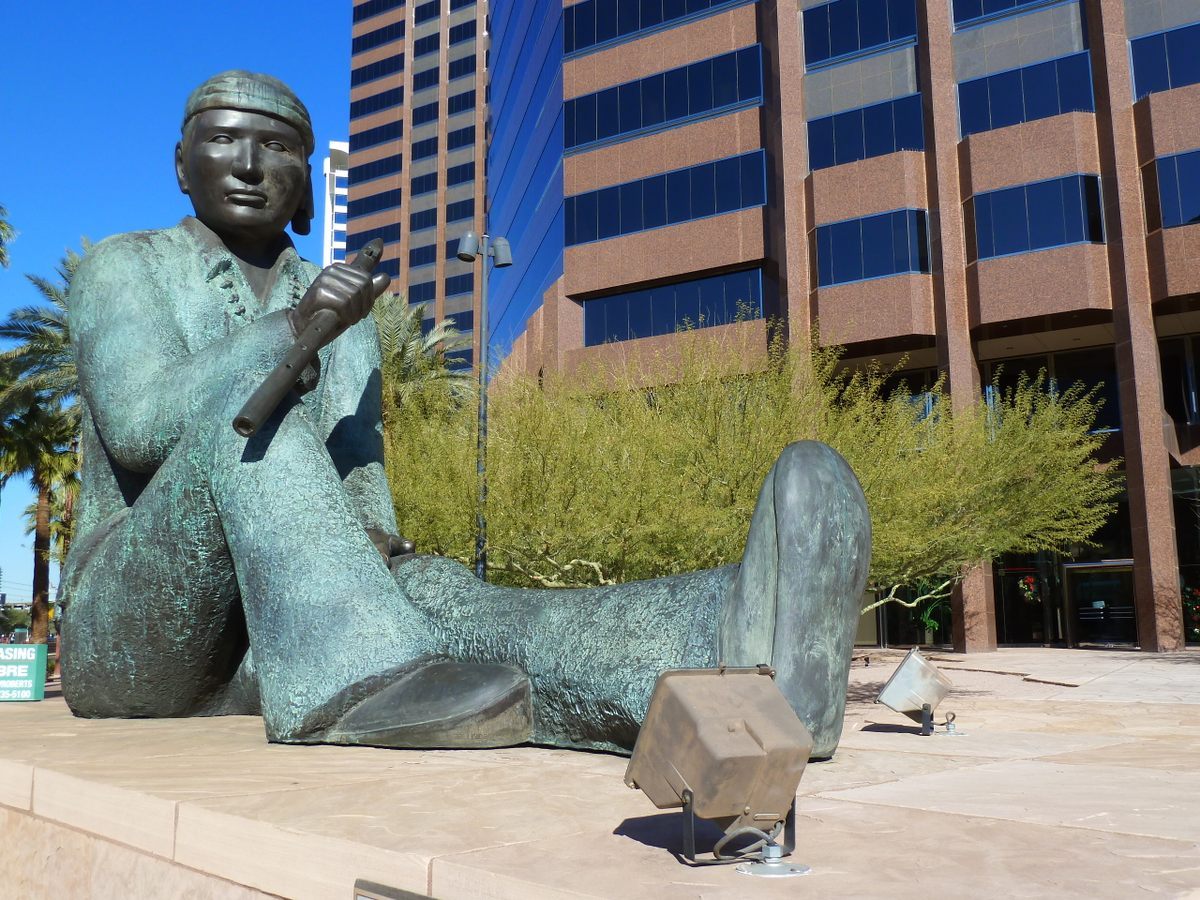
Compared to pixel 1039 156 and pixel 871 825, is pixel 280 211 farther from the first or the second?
pixel 1039 156

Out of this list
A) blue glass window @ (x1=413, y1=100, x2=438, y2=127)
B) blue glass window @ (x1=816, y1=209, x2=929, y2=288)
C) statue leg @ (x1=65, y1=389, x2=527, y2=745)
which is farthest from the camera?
blue glass window @ (x1=413, y1=100, x2=438, y2=127)

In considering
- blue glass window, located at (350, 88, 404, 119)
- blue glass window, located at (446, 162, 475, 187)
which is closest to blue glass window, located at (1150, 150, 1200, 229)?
blue glass window, located at (446, 162, 475, 187)

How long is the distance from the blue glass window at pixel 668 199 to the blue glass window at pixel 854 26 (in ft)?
11.1

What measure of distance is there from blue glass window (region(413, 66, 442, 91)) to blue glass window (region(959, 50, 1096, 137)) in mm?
56291

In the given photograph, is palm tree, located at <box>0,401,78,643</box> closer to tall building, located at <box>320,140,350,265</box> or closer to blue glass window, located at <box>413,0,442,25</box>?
blue glass window, located at <box>413,0,442,25</box>

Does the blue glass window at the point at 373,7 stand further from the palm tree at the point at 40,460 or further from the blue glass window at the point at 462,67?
the palm tree at the point at 40,460

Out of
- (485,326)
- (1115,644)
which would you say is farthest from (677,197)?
(1115,644)

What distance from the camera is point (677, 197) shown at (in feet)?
96.0

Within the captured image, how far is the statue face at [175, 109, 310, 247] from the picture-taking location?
497cm

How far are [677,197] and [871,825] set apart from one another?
2782 centimetres

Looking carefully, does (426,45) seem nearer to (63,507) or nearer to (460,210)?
(460,210)

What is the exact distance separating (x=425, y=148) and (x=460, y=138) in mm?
3283

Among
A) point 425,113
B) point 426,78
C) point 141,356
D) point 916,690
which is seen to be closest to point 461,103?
point 425,113

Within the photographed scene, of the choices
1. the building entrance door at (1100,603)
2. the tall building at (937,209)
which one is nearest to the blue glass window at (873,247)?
the tall building at (937,209)
